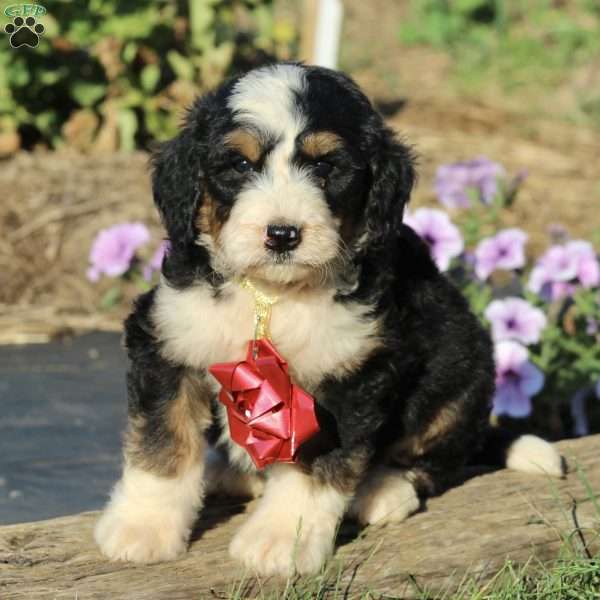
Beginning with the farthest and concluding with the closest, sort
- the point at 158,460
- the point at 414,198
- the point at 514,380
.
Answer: the point at 414,198
the point at 514,380
the point at 158,460

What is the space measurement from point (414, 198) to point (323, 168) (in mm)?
6302

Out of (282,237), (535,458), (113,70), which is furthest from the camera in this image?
(113,70)

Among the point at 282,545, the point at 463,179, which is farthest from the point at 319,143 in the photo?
Result: the point at 463,179

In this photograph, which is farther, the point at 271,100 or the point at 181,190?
the point at 181,190

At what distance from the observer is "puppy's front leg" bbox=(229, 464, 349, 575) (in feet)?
13.6

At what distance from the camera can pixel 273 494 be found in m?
4.36

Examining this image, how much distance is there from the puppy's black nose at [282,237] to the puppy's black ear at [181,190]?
0.47 meters

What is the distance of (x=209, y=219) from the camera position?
170 inches

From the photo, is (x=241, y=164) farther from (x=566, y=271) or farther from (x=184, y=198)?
(x=566, y=271)

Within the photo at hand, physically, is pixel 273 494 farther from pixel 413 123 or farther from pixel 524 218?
pixel 413 123

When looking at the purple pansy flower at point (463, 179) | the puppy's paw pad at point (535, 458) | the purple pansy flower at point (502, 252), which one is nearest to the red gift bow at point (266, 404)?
the puppy's paw pad at point (535, 458)

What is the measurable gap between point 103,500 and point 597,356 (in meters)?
2.91

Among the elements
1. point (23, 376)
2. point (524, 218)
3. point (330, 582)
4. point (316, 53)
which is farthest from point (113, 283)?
point (330, 582)

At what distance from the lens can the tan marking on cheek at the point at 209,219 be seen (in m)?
4.26
